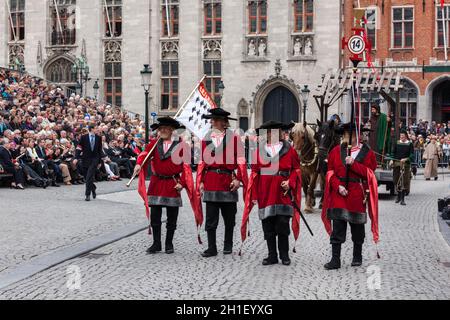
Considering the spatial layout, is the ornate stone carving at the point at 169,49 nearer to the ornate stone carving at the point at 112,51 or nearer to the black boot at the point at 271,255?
the ornate stone carving at the point at 112,51

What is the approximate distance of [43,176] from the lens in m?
24.2

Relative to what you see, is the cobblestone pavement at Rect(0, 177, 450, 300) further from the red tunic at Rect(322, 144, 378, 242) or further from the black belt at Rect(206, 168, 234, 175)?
the black belt at Rect(206, 168, 234, 175)

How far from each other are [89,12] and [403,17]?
1701cm

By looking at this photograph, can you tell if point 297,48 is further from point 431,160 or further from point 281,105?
point 431,160

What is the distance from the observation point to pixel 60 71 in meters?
47.8

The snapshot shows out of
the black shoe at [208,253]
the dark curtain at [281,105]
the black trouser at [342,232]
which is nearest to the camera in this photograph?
the black trouser at [342,232]

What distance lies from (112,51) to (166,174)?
36.4 m

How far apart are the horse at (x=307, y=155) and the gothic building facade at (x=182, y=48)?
25370mm

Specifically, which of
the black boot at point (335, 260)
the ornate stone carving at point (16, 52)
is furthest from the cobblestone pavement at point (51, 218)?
the ornate stone carving at point (16, 52)

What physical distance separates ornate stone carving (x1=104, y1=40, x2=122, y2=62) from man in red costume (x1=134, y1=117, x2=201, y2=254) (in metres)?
36.0

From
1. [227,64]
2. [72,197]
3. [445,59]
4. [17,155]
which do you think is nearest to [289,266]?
[72,197]

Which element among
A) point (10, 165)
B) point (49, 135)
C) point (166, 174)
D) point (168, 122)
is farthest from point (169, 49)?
point (166, 174)

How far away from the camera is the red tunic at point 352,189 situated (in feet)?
33.7

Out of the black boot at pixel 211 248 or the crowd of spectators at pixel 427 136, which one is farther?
the crowd of spectators at pixel 427 136
